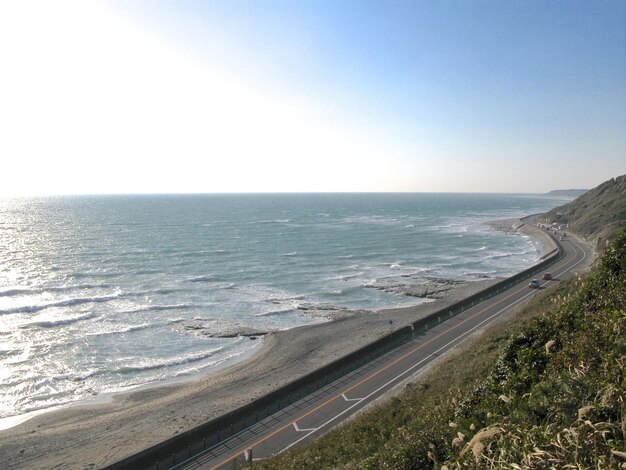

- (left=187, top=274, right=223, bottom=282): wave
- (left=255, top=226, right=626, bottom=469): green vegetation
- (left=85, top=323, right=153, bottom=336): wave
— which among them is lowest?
(left=85, top=323, right=153, bottom=336): wave

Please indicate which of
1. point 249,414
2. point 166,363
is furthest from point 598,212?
point 249,414

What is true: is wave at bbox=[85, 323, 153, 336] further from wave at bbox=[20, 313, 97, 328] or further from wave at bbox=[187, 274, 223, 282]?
wave at bbox=[187, 274, 223, 282]

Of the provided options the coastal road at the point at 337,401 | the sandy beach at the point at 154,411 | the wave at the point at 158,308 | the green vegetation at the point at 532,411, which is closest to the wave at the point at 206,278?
the wave at the point at 158,308

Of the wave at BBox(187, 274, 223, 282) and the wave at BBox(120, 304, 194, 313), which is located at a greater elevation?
the wave at BBox(187, 274, 223, 282)

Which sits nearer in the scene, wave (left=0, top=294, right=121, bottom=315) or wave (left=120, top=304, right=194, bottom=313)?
wave (left=0, top=294, right=121, bottom=315)

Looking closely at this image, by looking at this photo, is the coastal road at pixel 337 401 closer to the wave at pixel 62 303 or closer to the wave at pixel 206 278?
the wave at pixel 206 278

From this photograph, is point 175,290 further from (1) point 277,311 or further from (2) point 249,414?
(2) point 249,414

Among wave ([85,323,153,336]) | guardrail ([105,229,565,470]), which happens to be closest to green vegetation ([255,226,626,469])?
guardrail ([105,229,565,470])
